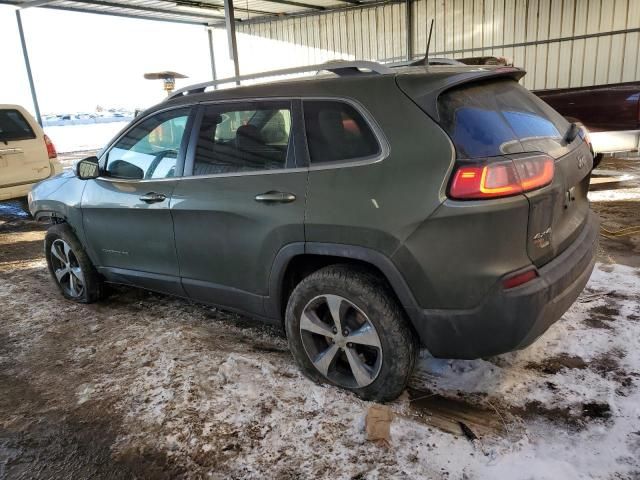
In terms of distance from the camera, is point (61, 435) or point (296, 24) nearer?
point (61, 435)

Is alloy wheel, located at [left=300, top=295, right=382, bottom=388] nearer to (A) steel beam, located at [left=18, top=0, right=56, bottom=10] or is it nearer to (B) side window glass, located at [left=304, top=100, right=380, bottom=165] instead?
(B) side window glass, located at [left=304, top=100, right=380, bottom=165]

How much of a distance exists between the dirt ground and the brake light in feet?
2.52

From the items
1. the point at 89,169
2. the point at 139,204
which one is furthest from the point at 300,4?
the point at 139,204

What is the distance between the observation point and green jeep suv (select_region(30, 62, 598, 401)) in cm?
228

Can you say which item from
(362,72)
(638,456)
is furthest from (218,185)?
(638,456)

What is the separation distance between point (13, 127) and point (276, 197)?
6.43 m

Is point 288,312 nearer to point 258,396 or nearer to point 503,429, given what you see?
point 258,396

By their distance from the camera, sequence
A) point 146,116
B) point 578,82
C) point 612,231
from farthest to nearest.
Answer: point 578,82 < point 612,231 < point 146,116

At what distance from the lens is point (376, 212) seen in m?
2.43

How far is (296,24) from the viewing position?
18.8m

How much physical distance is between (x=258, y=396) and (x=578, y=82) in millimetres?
14219

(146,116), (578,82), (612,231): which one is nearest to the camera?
(146,116)

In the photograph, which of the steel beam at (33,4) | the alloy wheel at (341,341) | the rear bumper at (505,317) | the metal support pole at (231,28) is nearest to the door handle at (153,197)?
the alloy wheel at (341,341)

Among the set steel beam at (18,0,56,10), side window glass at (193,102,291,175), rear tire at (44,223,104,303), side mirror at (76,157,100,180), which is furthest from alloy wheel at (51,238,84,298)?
steel beam at (18,0,56,10)
